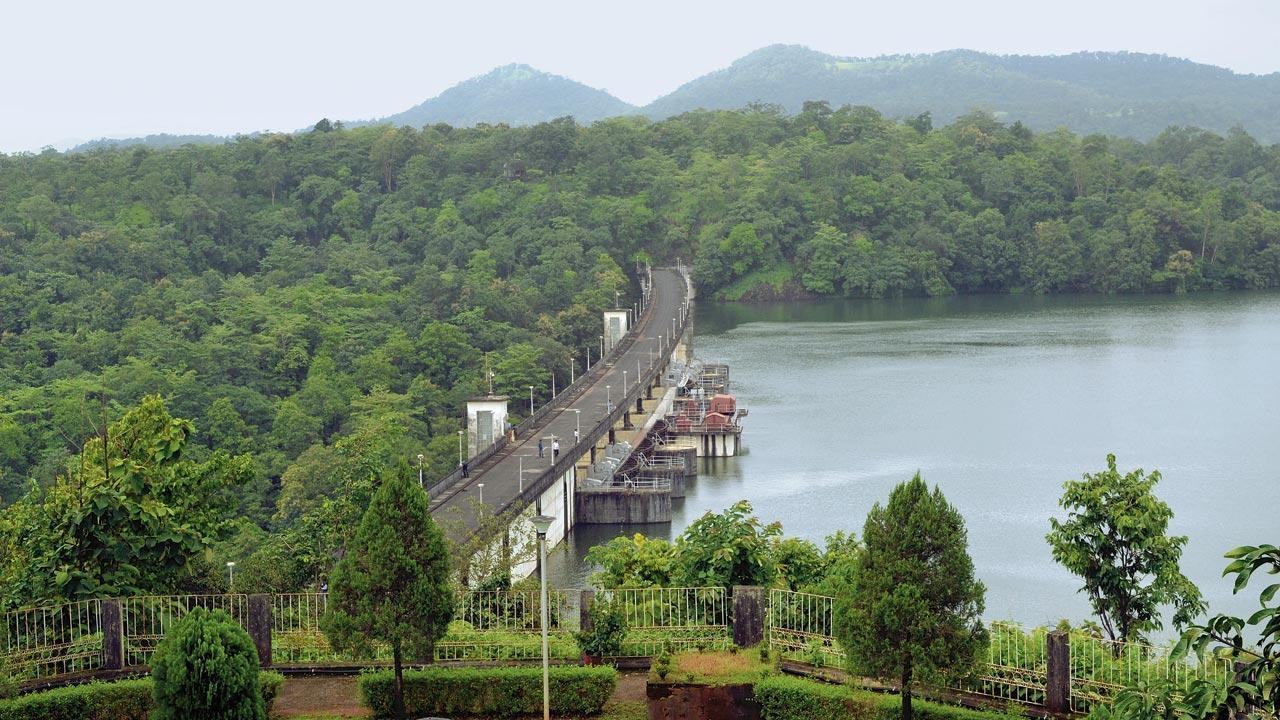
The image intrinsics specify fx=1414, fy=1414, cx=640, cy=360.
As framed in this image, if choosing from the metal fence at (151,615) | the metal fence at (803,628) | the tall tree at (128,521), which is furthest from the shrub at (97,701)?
the metal fence at (803,628)

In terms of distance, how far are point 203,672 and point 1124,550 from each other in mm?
10806

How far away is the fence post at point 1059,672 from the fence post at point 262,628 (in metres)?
7.99

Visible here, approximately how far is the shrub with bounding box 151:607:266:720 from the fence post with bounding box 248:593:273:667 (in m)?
2.00

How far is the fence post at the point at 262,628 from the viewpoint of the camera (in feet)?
49.4

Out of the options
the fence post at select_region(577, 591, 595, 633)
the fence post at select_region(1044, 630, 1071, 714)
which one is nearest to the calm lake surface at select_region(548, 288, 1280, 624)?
the fence post at select_region(577, 591, 595, 633)

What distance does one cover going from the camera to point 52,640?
15109 mm

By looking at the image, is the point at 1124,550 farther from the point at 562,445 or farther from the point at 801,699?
the point at 562,445

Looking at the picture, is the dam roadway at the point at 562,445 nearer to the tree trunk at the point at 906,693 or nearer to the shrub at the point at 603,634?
the shrub at the point at 603,634

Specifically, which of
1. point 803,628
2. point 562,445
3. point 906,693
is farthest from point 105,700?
point 562,445

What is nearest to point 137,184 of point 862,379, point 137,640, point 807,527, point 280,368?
point 280,368

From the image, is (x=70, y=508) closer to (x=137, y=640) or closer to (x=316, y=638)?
(x=137, y=640)

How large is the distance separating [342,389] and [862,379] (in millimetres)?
21263

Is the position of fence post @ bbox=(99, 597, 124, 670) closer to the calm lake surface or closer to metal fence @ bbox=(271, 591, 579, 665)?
metal fence @ bbox=(271, 591, 579, 665)

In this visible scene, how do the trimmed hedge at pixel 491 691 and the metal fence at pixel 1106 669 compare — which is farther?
the trimmed hedge at pixel 491 691
